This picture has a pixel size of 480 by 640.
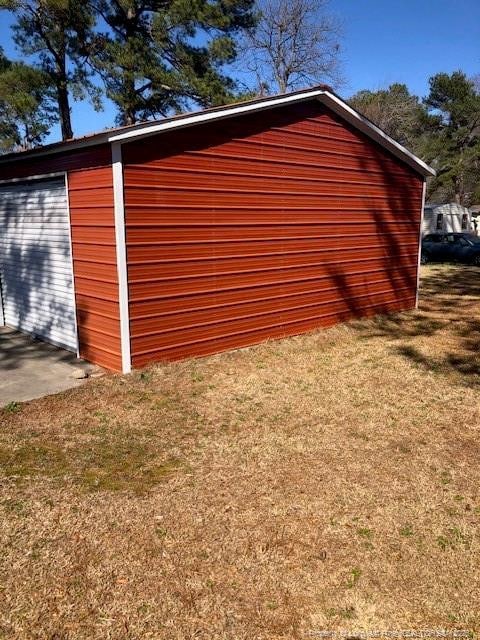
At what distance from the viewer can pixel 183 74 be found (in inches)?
621

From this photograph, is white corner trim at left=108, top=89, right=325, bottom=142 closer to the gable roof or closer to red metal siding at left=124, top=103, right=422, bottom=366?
the gable roof

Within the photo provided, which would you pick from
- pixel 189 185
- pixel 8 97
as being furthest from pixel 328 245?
pixel 8 97

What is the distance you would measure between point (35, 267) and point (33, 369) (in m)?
1.91

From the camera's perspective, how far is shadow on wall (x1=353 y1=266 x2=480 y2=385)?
674 cm

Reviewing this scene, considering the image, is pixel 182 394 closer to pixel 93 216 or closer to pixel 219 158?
pixel 93 216

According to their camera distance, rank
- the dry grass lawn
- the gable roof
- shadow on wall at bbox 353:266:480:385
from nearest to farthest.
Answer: the dry grass lawn, the gable roof, shadow on wall at bbox 353:266:480:385

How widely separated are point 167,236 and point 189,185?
0.72m

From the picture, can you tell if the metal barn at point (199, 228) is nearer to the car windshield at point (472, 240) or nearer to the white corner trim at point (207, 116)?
the white corner trim at point (207, 116)

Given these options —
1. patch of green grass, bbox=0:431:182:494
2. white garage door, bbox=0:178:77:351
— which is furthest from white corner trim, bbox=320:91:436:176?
patch of green grass, bbox=0:431:182:494

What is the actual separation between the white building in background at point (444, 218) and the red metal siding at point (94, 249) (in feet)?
83.9

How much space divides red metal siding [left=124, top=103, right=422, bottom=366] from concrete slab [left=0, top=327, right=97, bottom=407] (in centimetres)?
93

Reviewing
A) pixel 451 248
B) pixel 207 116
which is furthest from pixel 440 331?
pixel 451 248

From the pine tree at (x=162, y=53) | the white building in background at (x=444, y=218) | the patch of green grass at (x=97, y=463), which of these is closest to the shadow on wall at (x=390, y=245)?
the patch of green grass at (x=97, y=463)

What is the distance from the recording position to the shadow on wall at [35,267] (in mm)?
6785
